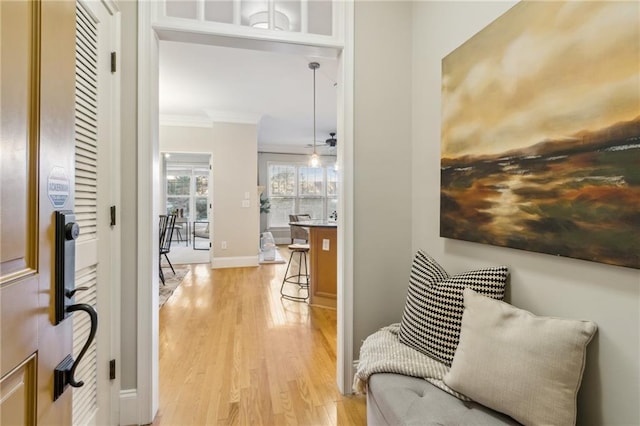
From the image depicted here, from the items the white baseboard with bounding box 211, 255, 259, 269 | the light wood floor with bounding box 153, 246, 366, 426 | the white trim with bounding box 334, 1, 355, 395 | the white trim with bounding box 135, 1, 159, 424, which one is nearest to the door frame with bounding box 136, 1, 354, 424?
the white trim with bounding box 135, 1, 159, 424

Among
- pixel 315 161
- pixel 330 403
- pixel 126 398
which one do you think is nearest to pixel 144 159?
pixel 126 398

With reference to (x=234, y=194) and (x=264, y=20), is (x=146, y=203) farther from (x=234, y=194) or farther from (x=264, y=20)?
(x=234, y=194)

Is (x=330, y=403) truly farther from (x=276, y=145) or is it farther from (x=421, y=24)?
(x=276, y=145)

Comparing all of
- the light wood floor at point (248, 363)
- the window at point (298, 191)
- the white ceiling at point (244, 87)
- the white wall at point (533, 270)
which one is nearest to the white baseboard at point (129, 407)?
the light wood floor at point (248, 363)

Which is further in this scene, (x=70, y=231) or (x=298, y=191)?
(x=298, y=191)

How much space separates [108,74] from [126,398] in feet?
5.54

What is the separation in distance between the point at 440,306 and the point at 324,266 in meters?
2.19

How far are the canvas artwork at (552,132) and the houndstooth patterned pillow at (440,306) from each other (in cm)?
18

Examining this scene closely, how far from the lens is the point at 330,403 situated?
1830 mm

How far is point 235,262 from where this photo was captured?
5488 mm

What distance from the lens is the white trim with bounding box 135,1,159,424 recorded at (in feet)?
5.31

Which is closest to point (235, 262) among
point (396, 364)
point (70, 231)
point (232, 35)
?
point (232, 35)

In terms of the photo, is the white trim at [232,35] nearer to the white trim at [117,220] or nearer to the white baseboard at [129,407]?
the white trim at [117,220]

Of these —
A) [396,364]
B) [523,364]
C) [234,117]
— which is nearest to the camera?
[523,364]
